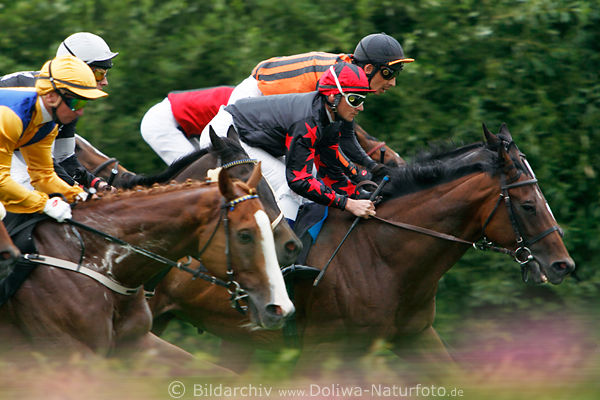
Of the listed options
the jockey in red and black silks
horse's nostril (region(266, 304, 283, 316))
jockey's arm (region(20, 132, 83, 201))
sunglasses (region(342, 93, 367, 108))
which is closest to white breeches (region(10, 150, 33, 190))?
jockey's arm (region(20, 132, 83, 201))

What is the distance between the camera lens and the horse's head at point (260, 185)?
4.64 meters

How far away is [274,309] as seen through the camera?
13.3 feet

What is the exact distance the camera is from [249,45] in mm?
7984

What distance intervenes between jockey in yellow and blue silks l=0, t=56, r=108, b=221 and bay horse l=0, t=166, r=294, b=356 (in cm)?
15

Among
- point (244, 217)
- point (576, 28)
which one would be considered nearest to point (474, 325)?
point (244, 217)

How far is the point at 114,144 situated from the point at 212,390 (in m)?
5.01

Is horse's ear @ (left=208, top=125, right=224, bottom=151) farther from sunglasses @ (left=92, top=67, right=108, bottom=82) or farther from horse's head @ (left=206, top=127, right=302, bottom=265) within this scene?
sunglasses @ (left=92, top=67, right=108, bottom=82)

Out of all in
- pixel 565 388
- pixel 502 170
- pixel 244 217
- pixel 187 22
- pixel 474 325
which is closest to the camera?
pixel 565 388

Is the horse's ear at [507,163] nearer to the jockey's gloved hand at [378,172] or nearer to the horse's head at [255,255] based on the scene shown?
the jockey's gloved hand at [378,172]

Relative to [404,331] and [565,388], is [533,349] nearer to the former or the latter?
[565,388]

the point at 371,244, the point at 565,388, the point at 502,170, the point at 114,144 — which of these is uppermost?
the point at 565,388

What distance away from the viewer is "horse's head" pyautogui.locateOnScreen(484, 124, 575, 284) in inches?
200

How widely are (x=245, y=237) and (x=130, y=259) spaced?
0.62 metres

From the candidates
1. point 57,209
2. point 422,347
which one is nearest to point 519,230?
point 422,347
